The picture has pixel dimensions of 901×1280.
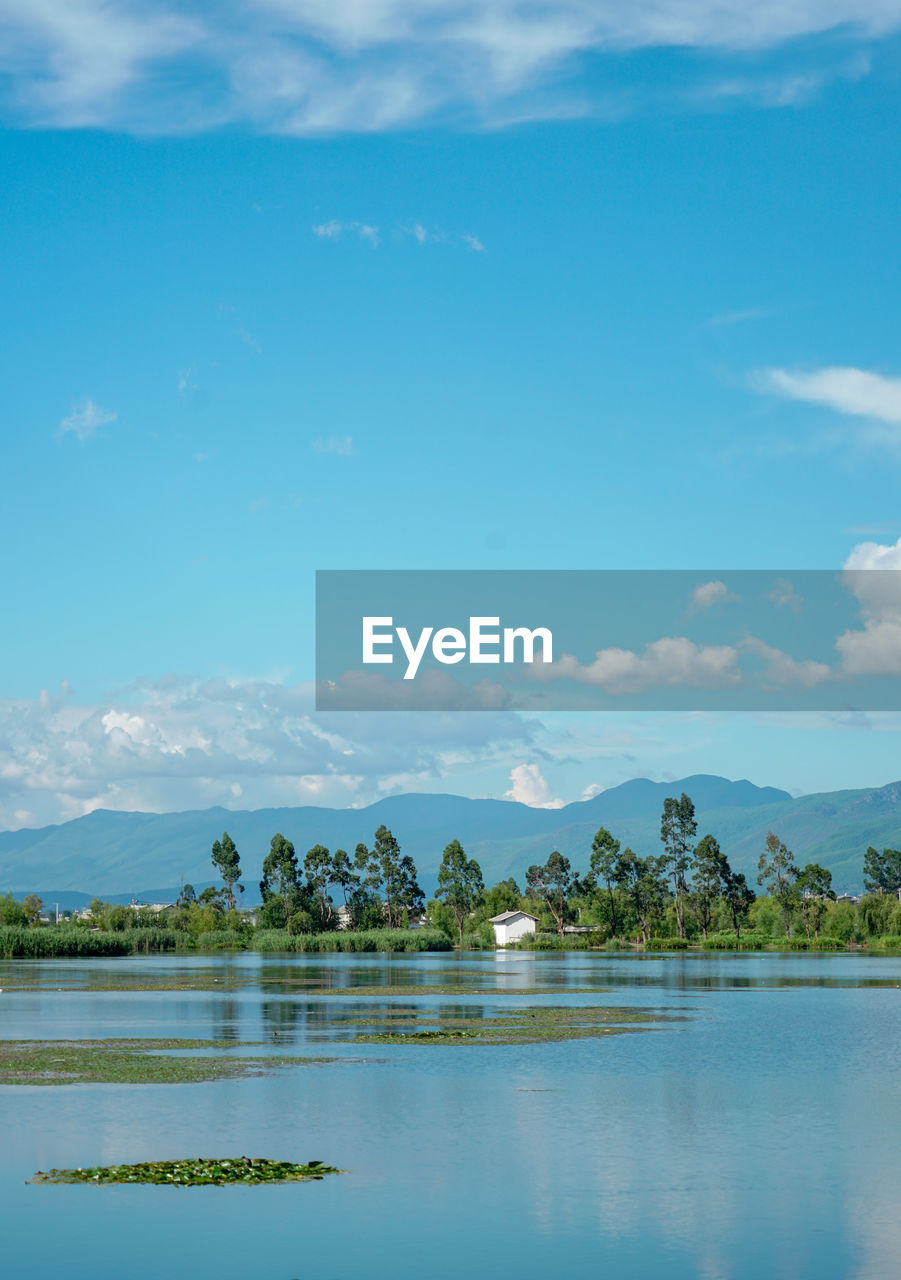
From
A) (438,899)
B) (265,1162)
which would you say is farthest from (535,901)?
(265,1162)

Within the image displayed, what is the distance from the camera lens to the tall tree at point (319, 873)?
562ft

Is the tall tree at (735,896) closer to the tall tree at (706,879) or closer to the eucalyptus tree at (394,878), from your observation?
the tall tree at (706,879)

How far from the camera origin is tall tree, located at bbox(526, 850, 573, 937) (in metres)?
177

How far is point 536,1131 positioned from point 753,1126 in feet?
14.5

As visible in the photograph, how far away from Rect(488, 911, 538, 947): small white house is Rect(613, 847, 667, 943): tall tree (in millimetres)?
22498

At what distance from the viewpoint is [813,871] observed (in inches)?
6201

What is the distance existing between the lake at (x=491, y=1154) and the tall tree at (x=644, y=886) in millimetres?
106412

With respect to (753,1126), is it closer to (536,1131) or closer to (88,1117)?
(536,1131)

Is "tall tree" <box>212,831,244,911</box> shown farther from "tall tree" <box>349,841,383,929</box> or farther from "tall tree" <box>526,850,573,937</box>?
"tall tree" <box>526,850,573,937</box>

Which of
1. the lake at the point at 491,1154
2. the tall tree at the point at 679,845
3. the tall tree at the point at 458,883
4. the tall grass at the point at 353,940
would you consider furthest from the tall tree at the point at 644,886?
the lake at the point at 491,1154

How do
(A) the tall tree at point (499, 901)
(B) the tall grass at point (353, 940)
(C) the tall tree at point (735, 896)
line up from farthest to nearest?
(A) the tall tree at point (499, 901) → (C) the tall tree at point (735, 896) → (B) the tall grass at point (353, 940)

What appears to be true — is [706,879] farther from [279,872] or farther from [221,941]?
A: [221,941]

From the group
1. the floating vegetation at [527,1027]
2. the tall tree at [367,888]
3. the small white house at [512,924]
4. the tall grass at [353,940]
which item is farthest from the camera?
the small white house at [512,924]

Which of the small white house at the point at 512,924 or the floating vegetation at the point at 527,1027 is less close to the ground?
the floating vegetation at the point at 527,1027
